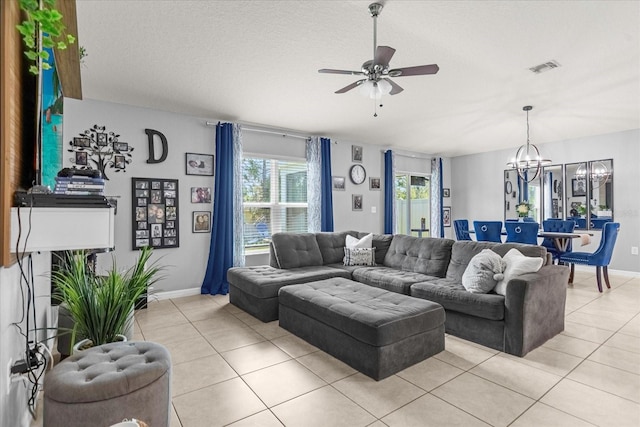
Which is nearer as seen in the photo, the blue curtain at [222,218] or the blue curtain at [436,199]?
the blue curtain at [222,218]

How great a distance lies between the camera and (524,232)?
511 centimetres

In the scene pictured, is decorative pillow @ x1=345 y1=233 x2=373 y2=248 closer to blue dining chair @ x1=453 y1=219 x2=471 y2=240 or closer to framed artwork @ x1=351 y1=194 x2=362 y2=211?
framed artwork @ x1=351 y1=194 x2=362 y2=211

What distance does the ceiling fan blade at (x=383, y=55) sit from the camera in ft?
7.57

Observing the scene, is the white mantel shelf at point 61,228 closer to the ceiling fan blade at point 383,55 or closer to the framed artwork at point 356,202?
the ceiling fan blade at point 383,55

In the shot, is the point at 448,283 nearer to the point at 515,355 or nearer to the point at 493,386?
the point at 515,355

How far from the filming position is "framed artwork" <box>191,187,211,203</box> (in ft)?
15.6

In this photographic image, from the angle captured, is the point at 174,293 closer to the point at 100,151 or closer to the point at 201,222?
the point at 201,222

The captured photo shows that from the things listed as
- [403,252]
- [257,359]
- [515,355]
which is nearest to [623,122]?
[403,252]

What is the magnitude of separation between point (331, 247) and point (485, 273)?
2371 mm

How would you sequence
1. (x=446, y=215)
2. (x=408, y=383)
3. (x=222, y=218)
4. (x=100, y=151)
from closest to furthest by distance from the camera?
(x=408, y=383), (x=100, y=151), (x=222, y=218), (x=446, y=215)

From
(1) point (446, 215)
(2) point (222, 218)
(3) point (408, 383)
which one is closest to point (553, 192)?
(1) point (446, 215)

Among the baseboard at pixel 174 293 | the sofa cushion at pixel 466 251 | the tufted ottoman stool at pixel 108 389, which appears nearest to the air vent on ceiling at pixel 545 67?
the sofa cushion at pixel 466 251

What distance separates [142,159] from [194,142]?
0.74 metres

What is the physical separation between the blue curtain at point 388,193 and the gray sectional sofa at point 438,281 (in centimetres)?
196
